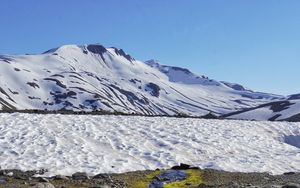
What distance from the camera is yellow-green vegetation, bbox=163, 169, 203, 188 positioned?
17594mm

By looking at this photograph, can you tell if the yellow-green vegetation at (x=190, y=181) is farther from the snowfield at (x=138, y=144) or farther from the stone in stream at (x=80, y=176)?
the stone in stream at (x=80, y=176)

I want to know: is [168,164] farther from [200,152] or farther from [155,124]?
[155,124]

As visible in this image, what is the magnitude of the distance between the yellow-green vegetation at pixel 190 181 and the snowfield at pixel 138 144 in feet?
9.18

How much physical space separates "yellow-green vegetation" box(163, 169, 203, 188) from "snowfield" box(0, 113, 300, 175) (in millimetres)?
2798

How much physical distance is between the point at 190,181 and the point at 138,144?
9357 mm

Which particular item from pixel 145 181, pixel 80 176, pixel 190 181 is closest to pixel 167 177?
pixel 145 181

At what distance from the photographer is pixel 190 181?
1856cm

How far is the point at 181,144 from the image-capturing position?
28469mm

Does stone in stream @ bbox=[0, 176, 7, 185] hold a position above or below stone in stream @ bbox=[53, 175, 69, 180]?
below

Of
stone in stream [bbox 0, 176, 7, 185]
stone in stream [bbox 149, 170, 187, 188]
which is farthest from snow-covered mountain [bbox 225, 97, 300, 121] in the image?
stone in stream [bbox 0, 176, 7, 185]

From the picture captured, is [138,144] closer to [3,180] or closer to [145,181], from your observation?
[145,181]

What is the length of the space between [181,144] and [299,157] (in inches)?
290

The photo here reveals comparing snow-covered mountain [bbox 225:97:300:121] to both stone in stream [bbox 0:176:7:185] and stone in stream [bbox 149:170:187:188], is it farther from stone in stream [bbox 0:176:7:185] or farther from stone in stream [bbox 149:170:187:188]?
stone in stream [bbox 0:176:7:185]

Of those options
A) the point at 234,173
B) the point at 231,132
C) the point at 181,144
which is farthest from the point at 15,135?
→ the point at 231,132
